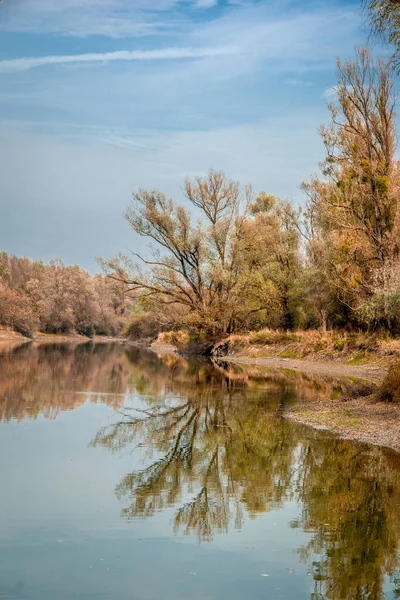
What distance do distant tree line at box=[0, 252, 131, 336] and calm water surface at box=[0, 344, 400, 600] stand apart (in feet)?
276

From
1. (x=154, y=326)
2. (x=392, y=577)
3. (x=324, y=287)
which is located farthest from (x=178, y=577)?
(x=154, y=326)

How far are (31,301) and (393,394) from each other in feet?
313

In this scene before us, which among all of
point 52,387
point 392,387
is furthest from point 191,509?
point 52,387

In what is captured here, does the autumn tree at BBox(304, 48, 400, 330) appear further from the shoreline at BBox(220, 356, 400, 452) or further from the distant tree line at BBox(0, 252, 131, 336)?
the distant tree line at BBox(0, 252, 131, 336)

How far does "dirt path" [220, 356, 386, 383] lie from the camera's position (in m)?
33.5

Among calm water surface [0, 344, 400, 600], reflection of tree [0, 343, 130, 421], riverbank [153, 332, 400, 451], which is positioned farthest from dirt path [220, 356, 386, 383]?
calm water surface [0, 344, 400, 600]

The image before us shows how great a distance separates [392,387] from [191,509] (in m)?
11.8

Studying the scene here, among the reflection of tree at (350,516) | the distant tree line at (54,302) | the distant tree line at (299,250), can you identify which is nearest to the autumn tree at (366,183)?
the distant tree line at (299,250)

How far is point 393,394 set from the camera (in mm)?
20781

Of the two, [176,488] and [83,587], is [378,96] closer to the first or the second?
[176,488]

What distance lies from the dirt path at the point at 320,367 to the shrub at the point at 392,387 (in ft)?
18.4

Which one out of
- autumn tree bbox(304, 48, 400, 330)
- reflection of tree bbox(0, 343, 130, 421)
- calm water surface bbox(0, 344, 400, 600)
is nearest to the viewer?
calm water surface bbox(0, 344, 400, 600)

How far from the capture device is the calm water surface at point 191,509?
25.1ft

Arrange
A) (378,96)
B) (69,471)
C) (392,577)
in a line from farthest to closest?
(378,96)
(69,471)
(392,577)
